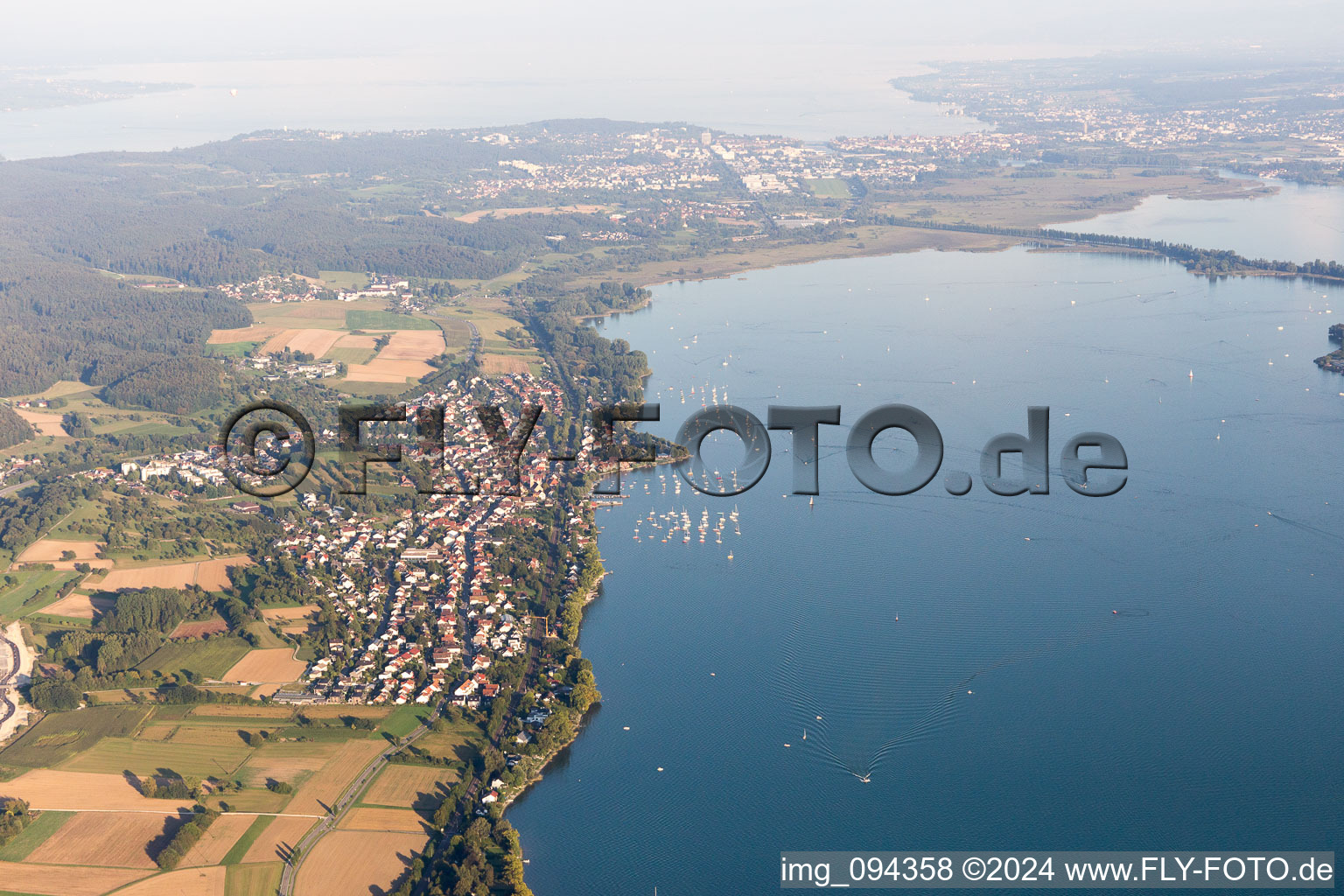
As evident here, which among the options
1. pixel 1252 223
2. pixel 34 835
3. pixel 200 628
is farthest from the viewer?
pixel 1252 223

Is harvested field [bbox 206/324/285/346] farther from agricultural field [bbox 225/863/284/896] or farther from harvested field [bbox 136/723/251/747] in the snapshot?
agricultural field [bbox 225/863/284/896]

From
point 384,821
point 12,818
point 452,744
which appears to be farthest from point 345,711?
point 12,818

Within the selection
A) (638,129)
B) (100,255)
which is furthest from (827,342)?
(638,129)

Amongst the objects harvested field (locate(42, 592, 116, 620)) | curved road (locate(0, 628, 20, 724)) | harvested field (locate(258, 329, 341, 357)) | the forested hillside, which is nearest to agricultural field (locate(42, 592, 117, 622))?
harvested field (locate(42, 592, 116, 620))

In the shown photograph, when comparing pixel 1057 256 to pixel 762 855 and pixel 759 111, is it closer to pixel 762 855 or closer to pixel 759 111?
pixel 762 855

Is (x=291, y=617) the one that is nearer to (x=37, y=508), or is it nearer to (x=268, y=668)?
(x=268, y=668)

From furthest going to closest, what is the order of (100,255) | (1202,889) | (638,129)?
(638,129) < (100,255) < (1202,889)
